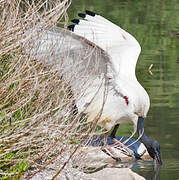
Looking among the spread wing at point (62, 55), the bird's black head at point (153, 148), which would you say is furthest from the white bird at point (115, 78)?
the spread wing at point (62, 55)

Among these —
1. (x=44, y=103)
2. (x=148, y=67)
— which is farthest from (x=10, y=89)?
(x=148, y=67)

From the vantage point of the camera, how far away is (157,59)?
48.1 ft

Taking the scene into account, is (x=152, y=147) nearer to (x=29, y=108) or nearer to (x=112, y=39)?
(x=112, y=39)

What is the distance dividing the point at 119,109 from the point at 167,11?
1333 centimetres

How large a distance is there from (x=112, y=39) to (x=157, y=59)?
5683 millimetres

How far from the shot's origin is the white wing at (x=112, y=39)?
351 inches

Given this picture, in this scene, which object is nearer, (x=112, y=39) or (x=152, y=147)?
(x=152, y=147)

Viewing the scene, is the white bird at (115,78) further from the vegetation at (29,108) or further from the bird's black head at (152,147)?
the vegetation at (29,108)

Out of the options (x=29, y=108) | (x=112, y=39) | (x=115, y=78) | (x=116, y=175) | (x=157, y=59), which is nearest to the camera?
(x=29, y=108)

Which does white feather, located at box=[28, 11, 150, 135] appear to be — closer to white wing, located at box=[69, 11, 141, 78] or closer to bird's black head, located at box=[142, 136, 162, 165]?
white wing, located at box=[69, 11, 141, 78]

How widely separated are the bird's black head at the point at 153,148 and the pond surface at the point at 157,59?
0.09m

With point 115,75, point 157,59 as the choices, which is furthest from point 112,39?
point 157,59

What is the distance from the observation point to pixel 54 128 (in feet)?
20.5

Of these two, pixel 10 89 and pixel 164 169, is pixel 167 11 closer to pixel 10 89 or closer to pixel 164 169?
pixel 164 169
